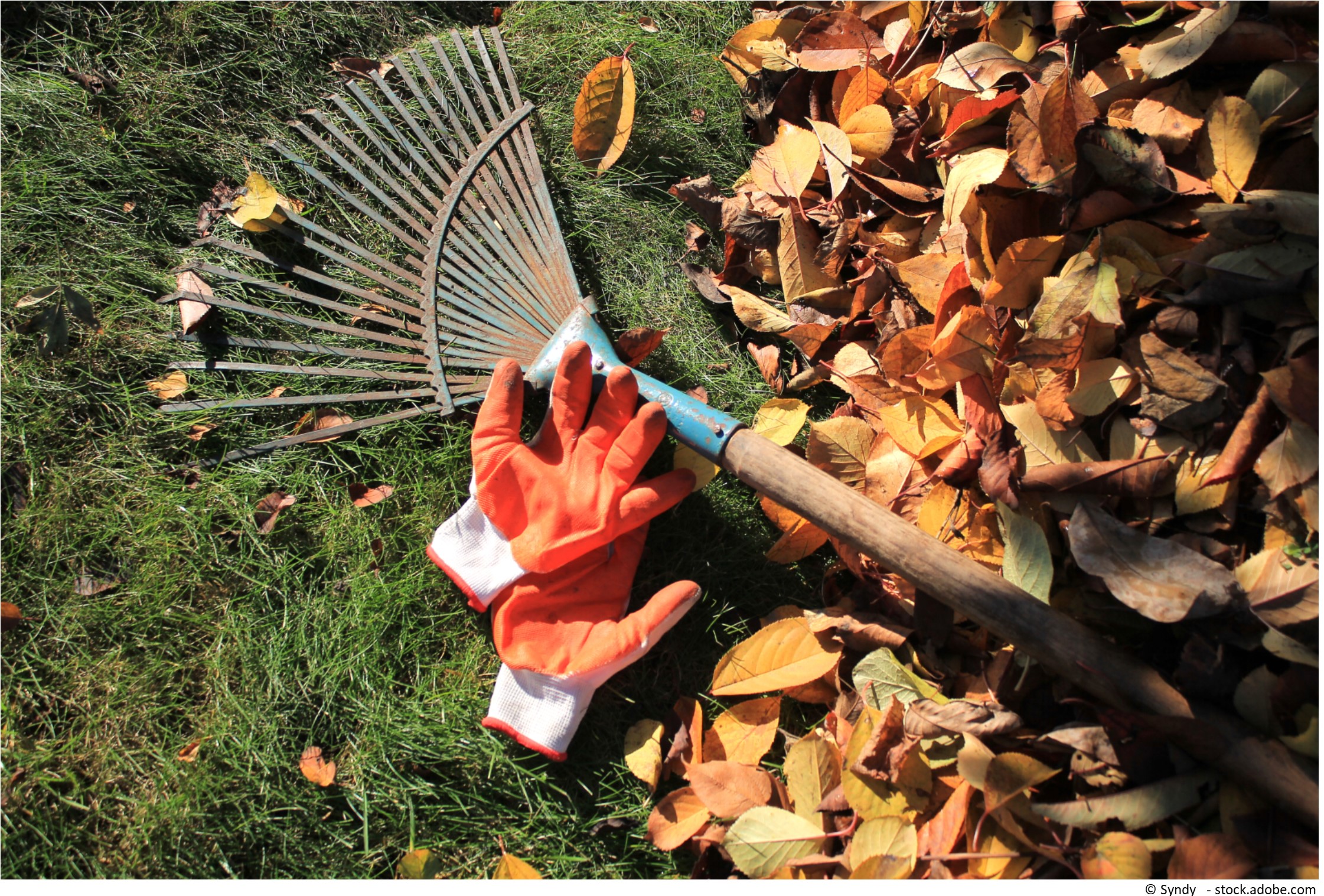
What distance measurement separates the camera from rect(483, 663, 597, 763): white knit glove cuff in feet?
6.25

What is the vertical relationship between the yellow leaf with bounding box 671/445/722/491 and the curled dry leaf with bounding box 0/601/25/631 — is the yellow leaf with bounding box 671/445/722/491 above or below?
below

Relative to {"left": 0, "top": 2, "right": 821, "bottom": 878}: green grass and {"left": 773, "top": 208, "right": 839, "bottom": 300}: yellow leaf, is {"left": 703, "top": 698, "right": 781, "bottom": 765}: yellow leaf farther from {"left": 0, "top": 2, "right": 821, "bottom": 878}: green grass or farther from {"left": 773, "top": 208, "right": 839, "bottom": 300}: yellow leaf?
{"left": 773, "top": 208, "right": 839, "bottom": 300}: yellow leaf

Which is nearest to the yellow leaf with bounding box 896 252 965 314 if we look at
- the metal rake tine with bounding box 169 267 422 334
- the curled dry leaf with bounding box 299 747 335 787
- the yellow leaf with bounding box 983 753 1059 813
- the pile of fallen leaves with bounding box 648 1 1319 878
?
the pile of fallen leaves with bounding box 648 1 1319 878

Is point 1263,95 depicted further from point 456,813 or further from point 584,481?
point 456,813

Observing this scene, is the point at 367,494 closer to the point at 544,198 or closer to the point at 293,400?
the point at 293,400

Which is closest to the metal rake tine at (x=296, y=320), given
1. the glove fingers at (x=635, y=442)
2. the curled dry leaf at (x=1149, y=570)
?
the glove fingers at (x=635, y=442)

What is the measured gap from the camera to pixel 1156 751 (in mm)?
1470

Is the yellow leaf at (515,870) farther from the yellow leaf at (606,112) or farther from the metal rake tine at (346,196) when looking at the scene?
the yellow leaf at (606,112)

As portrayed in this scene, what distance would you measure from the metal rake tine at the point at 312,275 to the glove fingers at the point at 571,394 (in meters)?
0.47

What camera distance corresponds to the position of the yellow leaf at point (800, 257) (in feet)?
7.13

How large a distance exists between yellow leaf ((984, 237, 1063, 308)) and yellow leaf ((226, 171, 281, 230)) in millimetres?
1847

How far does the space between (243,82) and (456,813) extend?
211cm

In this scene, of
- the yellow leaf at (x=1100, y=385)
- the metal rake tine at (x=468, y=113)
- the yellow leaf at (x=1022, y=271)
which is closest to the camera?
the yellow leaf at (x=1100, y=385)

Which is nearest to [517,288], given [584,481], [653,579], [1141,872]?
[584,481]
